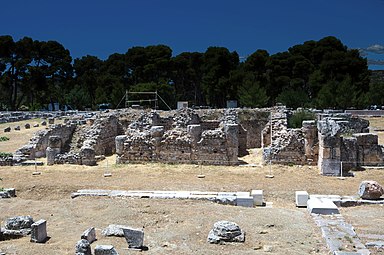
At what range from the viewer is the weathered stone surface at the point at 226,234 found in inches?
347

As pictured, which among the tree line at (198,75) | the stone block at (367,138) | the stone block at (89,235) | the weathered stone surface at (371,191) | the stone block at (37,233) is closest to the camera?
the stone block at (89,235)

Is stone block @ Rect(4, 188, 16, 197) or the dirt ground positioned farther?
stone block @ Rect(4, 188, 16, 197)

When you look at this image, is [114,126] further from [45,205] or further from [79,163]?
[45,205]

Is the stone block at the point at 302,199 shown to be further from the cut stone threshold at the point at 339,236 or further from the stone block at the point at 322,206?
the cut stone threshold at the point at 339,236

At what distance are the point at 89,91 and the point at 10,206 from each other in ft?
152

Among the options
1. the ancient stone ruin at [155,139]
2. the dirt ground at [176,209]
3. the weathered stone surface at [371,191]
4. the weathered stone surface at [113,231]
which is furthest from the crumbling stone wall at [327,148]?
the weathered stone surface at [113,231]

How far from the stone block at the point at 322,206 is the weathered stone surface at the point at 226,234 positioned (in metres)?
2.63

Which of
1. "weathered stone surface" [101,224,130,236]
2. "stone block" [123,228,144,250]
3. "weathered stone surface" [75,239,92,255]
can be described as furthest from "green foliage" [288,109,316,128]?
"weathered stone surface" [75,239,92,255]

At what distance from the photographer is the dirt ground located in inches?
343

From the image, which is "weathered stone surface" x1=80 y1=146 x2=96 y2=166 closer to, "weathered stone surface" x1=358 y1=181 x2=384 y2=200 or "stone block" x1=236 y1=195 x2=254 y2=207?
"stone block" x1=236 y1=195 x2=254 y2=207

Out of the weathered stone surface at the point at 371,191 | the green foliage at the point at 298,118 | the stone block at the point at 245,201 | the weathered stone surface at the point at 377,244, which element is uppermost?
the green foliage at the point at 298,118

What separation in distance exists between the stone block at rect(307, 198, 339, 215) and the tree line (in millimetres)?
26521

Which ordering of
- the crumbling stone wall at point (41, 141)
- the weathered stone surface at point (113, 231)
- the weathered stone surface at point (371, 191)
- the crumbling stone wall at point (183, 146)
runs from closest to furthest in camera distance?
the weathered stone surface at point (113, 231) → the weathered stone surface at point (371, 191) → the crumbling stone wall at point (183, 146) → the crumbling stone wall at point (41, 141)

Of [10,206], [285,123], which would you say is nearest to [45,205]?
[10,206]
